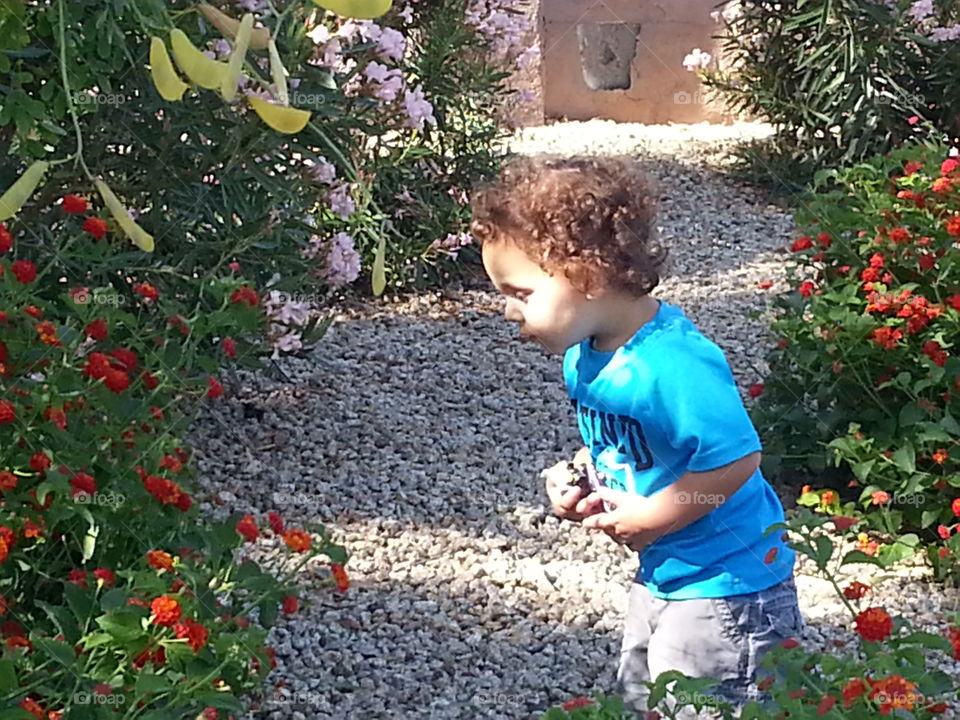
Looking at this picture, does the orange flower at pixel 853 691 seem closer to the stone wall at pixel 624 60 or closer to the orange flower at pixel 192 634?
the orange flower at pixel 192 634

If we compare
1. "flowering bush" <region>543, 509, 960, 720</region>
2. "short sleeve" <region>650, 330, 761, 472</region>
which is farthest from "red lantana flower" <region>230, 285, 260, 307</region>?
"flowering bush" <region>543, 509, 960, 720</region>

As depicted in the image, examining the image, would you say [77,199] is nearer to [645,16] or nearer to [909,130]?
[909,130]

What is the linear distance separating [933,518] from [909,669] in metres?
1.85

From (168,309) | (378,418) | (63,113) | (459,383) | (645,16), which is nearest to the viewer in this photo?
(168,309)

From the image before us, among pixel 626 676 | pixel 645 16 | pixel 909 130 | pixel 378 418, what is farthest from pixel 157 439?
pixel 645 16

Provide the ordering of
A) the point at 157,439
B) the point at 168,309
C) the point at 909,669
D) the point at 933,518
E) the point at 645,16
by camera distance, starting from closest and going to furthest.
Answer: the point at 909,669 → the point at 157,439 → the point at 168,309 → the point at 933,518 → the point at 645,16

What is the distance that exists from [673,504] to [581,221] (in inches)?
18.4

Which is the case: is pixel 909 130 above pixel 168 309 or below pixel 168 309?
below

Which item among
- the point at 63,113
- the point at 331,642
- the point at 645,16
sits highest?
the point at 63,113

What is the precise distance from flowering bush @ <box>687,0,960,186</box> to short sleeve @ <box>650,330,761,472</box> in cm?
488

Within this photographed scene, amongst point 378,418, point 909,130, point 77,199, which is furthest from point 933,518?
point 909,130

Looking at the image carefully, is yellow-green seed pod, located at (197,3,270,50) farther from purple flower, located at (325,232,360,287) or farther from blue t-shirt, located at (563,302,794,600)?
purple flower, located at (325,232,360,287)

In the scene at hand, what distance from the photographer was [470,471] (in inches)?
159

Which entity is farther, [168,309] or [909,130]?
[909,130]
